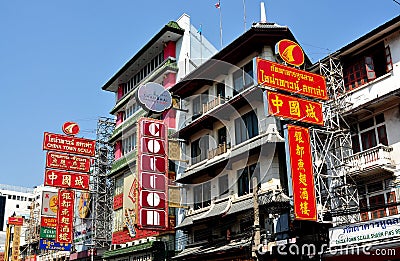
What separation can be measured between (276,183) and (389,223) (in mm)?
8233

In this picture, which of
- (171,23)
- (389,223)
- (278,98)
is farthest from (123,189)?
(389,223)

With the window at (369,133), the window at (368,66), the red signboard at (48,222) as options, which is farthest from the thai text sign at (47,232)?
the window at (368,66)

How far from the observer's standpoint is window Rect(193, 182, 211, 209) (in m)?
31.4

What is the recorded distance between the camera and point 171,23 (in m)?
39.9

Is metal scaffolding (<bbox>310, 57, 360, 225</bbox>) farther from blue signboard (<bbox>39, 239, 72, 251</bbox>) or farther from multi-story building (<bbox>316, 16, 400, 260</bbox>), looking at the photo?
blue signboard (<bbox>39, 239, 72, 251</bbox>)

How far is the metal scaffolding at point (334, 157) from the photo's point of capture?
22.8 m

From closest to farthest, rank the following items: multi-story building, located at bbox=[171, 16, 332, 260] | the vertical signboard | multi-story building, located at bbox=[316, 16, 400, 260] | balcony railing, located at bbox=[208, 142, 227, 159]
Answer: multi-story building, located at bbox=[316, 16, 400, 260] < multi-story building, located at bbox=[171, 16, 332, 260] < balcony railing, located at bbox=[208, 142, 227, 159] < the vertical signboard

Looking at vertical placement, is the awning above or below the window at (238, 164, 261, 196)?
below

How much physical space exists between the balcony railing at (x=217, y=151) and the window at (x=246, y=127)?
114cm

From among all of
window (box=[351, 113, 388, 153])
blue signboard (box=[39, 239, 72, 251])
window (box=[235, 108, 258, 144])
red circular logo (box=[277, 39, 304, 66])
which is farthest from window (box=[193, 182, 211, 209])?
blue signboard (box=[39, 239, 72, 251])

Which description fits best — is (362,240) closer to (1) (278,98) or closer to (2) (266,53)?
(1) (278,98)

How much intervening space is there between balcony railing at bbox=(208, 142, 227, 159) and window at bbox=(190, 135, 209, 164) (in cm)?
120

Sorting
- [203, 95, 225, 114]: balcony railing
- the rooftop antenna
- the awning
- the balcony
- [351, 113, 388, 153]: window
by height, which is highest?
the rooftop antenna

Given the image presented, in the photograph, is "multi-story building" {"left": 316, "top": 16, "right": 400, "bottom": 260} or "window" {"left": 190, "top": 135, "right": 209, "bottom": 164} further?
"window" {"left": 190, "top": 135, "right": 209, "bottom": 164}
